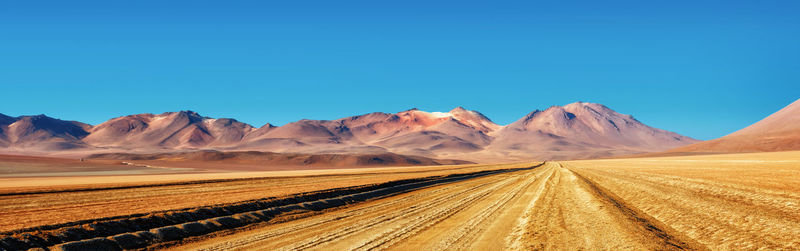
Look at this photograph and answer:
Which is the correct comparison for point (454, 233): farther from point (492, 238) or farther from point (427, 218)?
point (427, 218)

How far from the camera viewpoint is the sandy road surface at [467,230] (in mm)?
9375

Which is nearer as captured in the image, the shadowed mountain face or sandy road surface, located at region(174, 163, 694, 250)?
sandy road surface, located at region(174, 163, 694, 250)

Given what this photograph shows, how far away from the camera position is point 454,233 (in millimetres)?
10820

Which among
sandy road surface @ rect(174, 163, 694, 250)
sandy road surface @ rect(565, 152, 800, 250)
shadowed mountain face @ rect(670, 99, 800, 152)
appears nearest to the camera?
sandy road surface @ rect(565, 152, 800, 250)

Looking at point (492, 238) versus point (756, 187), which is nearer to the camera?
point (492, 238)

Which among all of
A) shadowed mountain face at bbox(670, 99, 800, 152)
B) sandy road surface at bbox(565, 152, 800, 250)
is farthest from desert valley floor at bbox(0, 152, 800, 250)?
shadowed mountain face at bbox(670, 99, 800, 152)

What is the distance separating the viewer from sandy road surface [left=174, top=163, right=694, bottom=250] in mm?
9375

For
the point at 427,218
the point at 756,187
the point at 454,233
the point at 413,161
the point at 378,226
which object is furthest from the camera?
the point at 413,161

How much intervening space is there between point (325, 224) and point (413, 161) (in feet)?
471

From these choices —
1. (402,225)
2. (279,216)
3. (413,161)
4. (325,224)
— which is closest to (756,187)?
(402,225)

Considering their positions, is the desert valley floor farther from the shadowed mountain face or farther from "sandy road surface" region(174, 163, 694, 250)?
the shadowed mountain face

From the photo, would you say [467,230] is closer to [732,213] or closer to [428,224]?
[428,224]

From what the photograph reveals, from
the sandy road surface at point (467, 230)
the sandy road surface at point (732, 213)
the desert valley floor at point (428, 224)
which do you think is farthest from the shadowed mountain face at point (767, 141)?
the sandy road surface at point (467, 230)

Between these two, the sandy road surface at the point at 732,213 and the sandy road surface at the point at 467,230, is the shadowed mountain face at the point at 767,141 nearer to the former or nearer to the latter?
the sandy road surface at the point at 732,213
